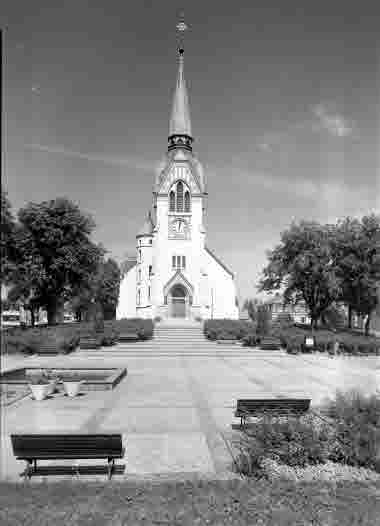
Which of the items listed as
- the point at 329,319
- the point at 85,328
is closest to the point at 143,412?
the point at 85,328

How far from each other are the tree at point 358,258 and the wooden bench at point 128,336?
19.7m

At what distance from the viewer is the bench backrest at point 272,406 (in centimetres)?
809

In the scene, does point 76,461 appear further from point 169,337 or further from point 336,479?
point 169,337

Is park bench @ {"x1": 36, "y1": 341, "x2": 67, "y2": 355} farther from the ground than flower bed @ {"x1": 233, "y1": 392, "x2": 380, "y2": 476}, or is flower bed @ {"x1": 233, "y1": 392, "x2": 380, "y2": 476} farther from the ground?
flower bed @ {"x1": 233, "y1": 392, "x2": 380, "y2": 476}

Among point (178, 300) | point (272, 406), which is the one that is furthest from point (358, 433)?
point (178, 300)

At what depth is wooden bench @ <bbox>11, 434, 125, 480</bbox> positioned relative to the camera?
17.9 feet

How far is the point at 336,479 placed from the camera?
5816mm

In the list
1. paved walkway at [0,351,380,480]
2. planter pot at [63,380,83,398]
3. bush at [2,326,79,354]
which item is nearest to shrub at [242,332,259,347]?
paved walkway at [0,351,380,480]

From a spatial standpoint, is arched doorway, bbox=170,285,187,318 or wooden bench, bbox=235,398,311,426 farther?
arched doorway, bbox=170,285,187,318

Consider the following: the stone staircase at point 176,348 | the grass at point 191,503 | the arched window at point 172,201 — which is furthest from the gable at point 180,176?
the grass at point 191,503

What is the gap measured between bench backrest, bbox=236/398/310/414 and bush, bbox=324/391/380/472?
2.80 ft

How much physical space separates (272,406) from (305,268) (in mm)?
25656

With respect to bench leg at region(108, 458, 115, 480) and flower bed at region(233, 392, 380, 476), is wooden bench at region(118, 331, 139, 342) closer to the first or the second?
flower bed at region(233, 392, 380, 476)

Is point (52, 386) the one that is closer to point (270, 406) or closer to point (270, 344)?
point (270, 406)
